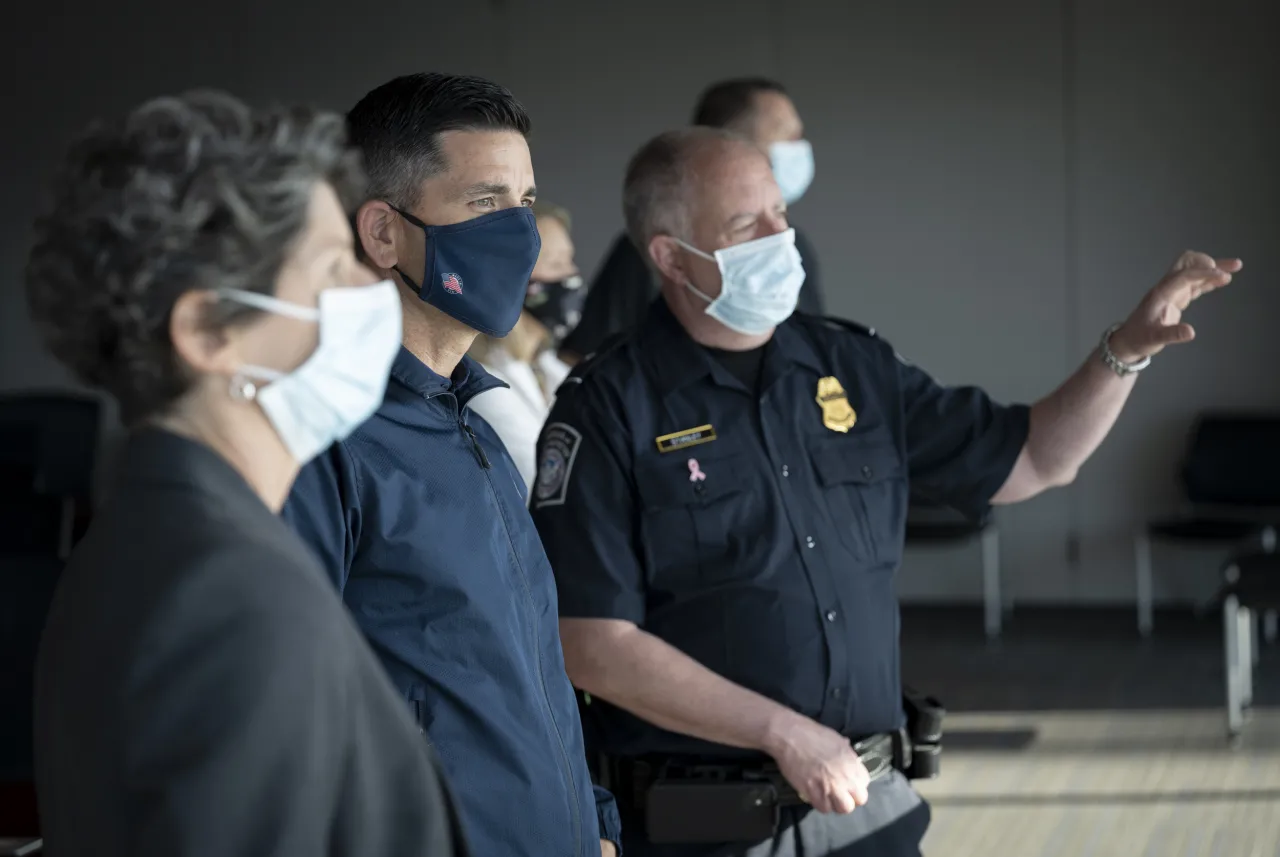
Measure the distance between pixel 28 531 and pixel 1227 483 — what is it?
5.63 meters

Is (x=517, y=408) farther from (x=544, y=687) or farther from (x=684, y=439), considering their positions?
(x=544, y=687)

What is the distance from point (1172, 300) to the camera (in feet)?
7.49

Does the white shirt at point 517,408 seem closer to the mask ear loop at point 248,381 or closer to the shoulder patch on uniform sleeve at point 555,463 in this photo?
the shoulder patch on uniform sleeve at point 555,463

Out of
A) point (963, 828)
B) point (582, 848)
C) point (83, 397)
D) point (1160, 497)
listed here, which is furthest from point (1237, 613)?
point (83, 397)

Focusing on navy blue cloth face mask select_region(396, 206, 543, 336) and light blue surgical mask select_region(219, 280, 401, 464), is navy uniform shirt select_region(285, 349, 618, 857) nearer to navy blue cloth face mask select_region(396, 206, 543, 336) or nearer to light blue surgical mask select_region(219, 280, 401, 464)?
navy blue cloth face mask select_region(396, 206, 543, 336)

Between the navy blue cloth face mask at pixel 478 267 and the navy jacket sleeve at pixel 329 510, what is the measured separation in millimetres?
304

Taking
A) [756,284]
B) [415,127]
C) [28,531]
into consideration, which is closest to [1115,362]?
[756,284]

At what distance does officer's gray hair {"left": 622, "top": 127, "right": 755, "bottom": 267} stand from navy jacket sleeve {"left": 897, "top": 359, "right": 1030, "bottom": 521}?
0.46 metres

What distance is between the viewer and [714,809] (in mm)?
2275

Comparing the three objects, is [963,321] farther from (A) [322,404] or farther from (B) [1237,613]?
(A) [322,404]

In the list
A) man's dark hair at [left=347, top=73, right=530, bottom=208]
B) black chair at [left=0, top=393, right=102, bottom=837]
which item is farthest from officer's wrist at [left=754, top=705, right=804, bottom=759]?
black chair at [left=0, top=393, right=102, bottom=837]

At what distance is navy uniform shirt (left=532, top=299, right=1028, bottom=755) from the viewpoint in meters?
2.33

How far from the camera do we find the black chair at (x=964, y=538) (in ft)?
25.1

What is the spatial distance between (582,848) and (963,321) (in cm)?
708
